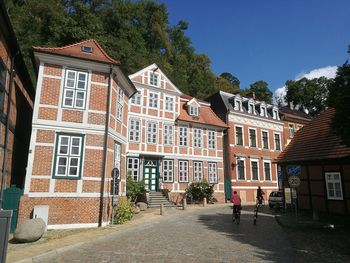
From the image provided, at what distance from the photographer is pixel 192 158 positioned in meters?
24.1

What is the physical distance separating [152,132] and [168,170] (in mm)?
3534

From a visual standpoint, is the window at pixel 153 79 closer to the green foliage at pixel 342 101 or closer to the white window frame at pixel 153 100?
the white window frame at pixel 153 100

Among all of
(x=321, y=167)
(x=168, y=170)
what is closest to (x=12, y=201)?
(x=168, y=170)

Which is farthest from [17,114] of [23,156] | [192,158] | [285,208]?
[285,208]

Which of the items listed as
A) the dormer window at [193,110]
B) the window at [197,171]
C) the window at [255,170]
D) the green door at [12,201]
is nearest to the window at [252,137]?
the window at [255,170]

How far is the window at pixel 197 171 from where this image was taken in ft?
78.7

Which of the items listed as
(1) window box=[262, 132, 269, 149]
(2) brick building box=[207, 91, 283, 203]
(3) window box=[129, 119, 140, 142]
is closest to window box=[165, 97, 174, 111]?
(3) window box=[129, 119, 140, 142]

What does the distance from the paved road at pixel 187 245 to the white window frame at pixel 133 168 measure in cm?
838

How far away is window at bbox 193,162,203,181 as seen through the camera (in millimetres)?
24000

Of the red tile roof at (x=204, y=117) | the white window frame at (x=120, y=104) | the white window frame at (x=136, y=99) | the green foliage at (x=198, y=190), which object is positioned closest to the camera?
the white window frame at (x=120, y=104)

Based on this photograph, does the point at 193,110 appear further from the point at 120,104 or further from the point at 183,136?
the point at 120,104

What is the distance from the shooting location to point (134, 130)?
2161 cm

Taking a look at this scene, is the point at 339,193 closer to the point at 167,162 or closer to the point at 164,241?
the point at 164,241

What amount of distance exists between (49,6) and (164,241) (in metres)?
34.6
